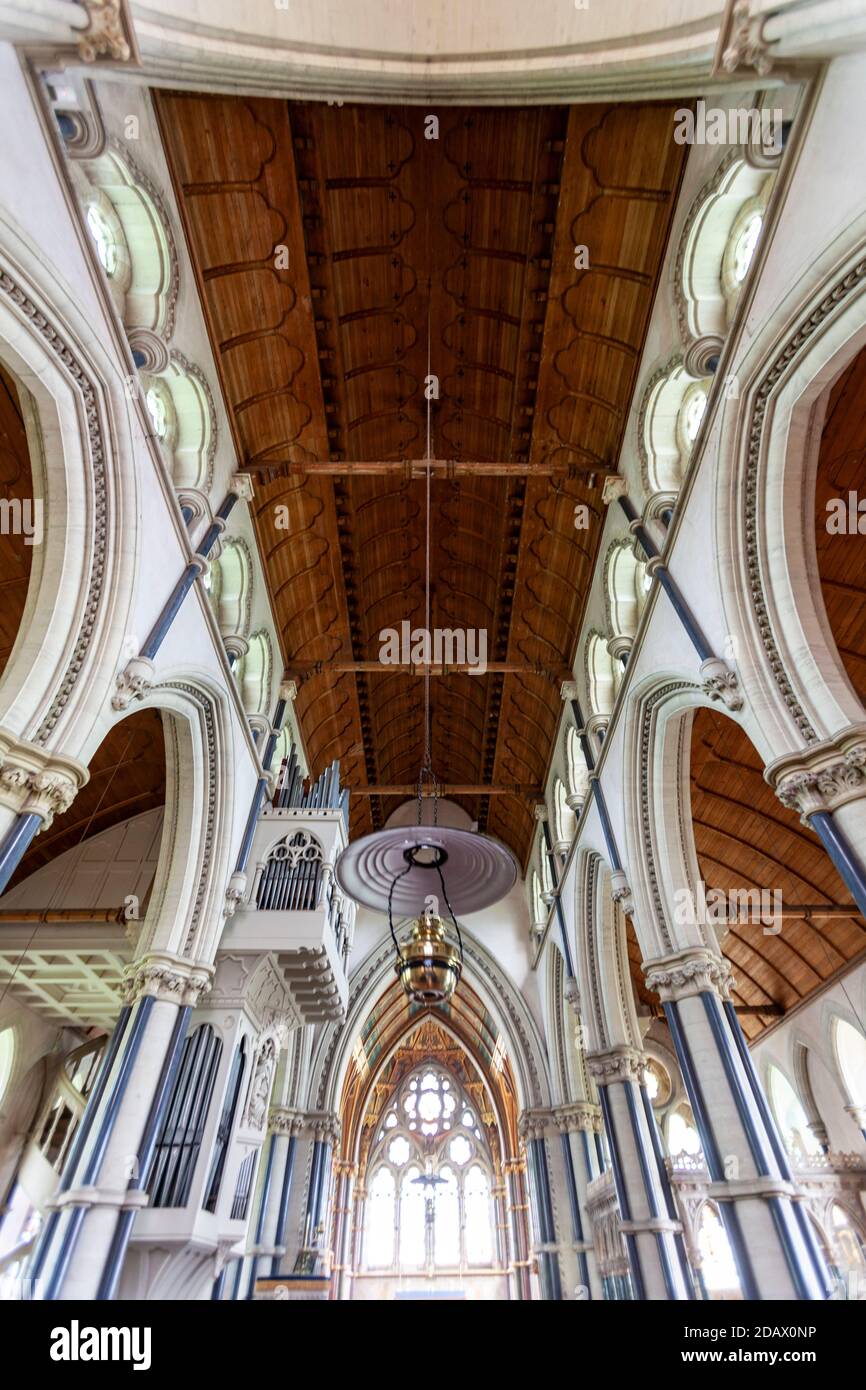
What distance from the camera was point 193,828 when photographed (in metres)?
9.06

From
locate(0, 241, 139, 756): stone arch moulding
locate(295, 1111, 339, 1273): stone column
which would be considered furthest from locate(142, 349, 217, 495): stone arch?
locate(295, 1111, 339, 1273): stone column

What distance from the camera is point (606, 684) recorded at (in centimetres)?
1158

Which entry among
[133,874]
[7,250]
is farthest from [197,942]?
[7,250]

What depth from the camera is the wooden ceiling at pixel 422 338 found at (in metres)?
8.07

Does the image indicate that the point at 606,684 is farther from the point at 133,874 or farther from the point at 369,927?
the point at 369,927

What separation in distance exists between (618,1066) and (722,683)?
24.1 feet

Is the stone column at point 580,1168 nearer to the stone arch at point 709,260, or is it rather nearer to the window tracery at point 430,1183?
the window tracery at point 430,1183

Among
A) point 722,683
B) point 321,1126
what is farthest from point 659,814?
point 321,1126

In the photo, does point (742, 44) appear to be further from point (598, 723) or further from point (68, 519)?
point (598, 723)

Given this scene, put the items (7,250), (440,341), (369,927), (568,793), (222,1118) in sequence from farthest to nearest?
(369,927)
(568,793)
(440,341)
(222,1118)
(7,250)

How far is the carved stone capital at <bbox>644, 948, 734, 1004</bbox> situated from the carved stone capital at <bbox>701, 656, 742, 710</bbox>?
10.4ft

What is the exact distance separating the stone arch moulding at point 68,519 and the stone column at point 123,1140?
3526 mm

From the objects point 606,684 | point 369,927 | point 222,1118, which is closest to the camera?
point 222,1118
